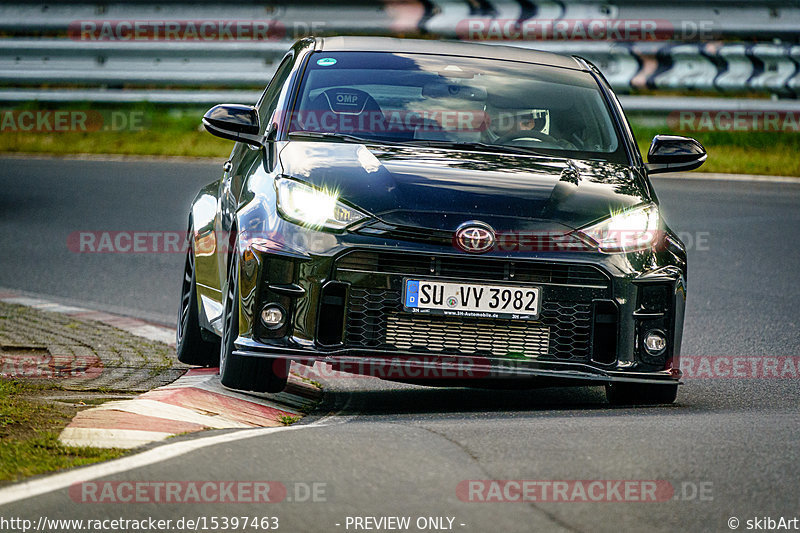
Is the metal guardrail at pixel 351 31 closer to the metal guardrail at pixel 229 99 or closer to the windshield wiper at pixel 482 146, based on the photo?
the metal guardrail at pixel 229 99

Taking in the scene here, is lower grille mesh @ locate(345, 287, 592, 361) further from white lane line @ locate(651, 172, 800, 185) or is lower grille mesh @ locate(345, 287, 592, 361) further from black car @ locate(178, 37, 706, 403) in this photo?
white lane line @ locate(651, 172, 800, 185)

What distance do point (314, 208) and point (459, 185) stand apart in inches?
26.1

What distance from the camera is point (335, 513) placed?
4.35 m

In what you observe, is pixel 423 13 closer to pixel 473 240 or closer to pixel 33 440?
pixel 473 240

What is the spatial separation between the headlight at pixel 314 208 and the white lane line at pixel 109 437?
1196 millimetres

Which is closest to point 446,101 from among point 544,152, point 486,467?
point 544,152

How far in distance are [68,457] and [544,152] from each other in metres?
3.09

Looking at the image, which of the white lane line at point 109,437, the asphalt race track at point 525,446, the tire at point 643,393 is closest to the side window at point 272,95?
the asphalt race track at point 525,446

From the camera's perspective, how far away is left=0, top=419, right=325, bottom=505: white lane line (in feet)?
15.0

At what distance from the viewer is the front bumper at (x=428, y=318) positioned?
6.18m

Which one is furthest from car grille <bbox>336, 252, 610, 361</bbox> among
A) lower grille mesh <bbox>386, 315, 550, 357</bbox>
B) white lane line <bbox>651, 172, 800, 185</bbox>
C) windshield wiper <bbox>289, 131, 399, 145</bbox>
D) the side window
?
white lane line <bbox>651, 172, 800, 185</bbox>

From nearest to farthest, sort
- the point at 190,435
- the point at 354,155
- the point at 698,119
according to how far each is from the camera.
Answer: the point at 190,435, the point at 354,155, the point at 698,119

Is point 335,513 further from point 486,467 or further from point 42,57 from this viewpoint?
point 42,57

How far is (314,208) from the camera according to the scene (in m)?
6.28
